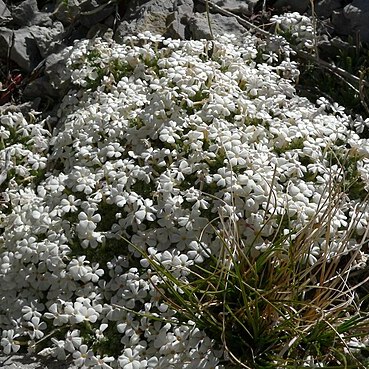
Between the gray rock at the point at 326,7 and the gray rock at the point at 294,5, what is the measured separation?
10 cm

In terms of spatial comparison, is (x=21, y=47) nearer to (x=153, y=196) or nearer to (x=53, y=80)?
(x=53, y=80)

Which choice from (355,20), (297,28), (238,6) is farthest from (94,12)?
(355,20)

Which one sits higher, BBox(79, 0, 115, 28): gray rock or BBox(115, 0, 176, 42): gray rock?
BBox(115, 0, 176, 42): gray rock

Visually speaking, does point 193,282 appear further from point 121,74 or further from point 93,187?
point 121,74

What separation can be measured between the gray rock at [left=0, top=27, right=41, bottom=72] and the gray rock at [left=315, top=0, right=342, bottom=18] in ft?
7.44

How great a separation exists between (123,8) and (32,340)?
116 inches

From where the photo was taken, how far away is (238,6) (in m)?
5.74

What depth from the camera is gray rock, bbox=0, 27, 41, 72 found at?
5.71m

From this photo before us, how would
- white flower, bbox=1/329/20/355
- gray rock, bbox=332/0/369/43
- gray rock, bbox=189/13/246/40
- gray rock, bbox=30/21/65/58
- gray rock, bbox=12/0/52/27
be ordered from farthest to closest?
gray rock, bbox=12/0/52/27
gray rock, bbox=30/21/65/58
gray rock, bbox=332/0/369/43
gray rock, bbox=189/13/246/40
white flower, bbox=1/329/20/355

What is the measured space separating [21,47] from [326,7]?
2442 mm

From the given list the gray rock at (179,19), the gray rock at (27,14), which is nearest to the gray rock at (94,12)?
the gray rock at (27,14)

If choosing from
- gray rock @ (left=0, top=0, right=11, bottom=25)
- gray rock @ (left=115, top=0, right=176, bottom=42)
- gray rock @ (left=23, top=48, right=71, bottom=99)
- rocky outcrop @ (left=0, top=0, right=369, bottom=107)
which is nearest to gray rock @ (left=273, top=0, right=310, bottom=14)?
rocky outcrop @ (left=0, top=0, right=369, bottom=107)

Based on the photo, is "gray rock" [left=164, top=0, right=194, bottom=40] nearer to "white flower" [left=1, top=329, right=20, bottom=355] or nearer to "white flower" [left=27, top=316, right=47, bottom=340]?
"white flower" [left=27, top=316, right=47, bottom=340]

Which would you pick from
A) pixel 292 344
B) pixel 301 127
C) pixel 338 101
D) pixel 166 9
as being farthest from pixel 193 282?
pixel 166 9
